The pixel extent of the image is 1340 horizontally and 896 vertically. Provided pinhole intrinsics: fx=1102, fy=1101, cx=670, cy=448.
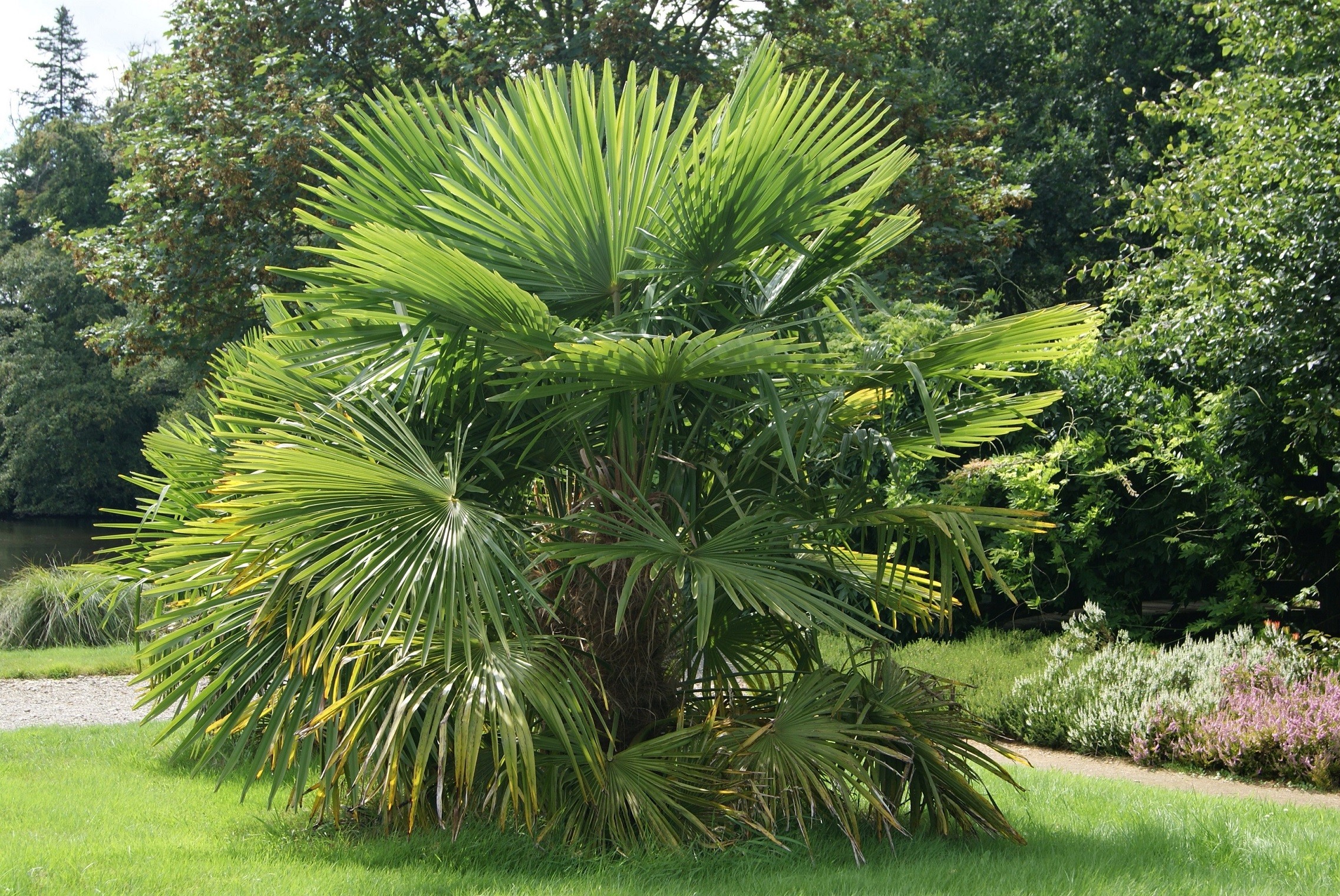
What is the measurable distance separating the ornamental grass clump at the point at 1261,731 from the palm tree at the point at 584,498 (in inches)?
98.6

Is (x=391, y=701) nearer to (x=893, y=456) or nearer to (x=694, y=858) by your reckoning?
(x=694, y=858)

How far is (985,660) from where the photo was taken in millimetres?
8633

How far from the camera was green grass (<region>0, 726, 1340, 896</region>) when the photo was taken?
3.84 m

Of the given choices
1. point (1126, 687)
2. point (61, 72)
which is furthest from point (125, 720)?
point (61, 72)

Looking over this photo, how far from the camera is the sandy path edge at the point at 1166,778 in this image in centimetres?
589

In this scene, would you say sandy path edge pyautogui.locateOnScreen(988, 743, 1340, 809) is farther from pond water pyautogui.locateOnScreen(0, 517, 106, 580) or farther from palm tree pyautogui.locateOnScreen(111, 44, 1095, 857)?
pond water pyautogui.locateOnScreen(0, 517, 106, 580)

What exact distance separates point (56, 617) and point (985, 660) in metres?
11.4

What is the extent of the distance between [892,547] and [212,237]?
12458 millimetres

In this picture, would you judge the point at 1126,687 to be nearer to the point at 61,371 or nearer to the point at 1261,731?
the point at 1261,731

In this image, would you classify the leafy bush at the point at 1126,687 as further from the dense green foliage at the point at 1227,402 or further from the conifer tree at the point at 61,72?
the conifer tree at the point at 61,72

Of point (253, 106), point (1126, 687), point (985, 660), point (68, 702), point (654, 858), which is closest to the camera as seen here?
point (654, 858)

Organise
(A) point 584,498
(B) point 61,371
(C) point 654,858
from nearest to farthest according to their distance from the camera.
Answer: (C) point 654,858, (A) point 584,498, (B) point 61,371

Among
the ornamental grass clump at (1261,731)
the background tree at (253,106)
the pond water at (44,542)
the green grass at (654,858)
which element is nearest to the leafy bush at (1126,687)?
the ornamental grass clump at (1261,731)

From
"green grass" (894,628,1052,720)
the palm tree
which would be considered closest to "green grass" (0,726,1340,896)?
the palm tree
